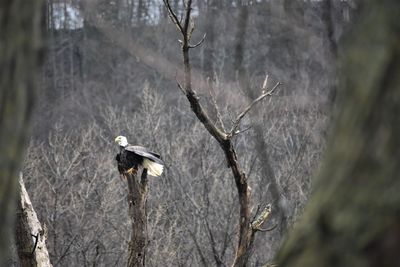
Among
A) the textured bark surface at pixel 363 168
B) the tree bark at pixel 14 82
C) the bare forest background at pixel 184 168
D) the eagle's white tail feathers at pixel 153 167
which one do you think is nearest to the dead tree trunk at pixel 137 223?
the eagle's white tail feathers at pixel 153 167

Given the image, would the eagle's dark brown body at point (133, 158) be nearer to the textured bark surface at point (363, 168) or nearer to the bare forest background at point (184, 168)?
the bare forest background at point (184, 168)

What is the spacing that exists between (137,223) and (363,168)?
532cm

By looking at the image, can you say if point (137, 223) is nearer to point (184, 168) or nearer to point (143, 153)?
point (143, 153)

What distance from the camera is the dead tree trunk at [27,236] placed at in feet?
16.6

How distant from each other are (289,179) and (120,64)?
11.7 meters

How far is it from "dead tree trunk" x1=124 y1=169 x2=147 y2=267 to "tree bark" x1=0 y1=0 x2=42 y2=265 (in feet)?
16.2

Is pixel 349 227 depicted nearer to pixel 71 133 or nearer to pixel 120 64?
pixel 71 133

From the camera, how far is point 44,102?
22.3 metres

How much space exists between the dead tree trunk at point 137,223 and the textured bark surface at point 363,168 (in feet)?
16.9

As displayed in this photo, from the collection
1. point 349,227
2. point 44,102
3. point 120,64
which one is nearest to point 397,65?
point 349,227

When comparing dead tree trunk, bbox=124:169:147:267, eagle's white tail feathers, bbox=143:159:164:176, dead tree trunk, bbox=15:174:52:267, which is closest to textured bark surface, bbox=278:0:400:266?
dead tree trunk, bbox=15:174:52:267

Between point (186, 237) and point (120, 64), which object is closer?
point (186, 237)

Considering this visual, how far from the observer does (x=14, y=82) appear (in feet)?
4.13

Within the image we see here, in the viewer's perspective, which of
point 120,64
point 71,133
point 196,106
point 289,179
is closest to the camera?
point 196,106
